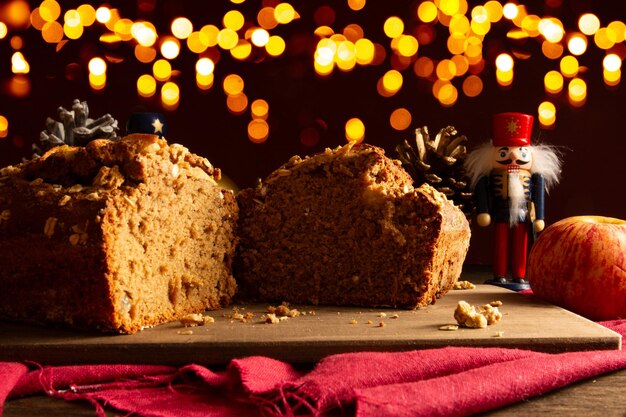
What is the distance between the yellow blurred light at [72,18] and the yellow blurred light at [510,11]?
2548 millimetres

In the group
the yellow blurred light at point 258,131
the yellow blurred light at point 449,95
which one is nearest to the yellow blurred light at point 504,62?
the yellow blurred light at point 449,95

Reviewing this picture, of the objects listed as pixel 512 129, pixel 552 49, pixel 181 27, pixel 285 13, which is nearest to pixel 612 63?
pixel 552 49

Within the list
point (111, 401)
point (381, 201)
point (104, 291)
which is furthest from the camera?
point (381, 201)

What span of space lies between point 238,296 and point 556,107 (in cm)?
255

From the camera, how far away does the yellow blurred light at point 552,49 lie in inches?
163

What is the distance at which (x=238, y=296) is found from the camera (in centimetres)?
241

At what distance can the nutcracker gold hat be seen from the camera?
9.39 ft

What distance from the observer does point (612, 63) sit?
163 inches

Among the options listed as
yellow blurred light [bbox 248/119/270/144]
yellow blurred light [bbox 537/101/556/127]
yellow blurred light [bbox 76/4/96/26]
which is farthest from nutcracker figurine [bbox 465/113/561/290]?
yellow blurred light [bbox 76/4/96/26]

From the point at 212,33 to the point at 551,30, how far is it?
2.00 m

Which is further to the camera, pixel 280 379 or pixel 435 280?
pixel 435 280

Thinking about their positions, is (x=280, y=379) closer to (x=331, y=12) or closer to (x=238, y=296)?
(x=238, y=296)

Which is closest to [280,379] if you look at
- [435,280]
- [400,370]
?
[400,370]

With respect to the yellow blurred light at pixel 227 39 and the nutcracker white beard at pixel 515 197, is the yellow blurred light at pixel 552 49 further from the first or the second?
the yellow blurred light at pixel 227 39
